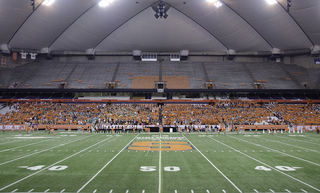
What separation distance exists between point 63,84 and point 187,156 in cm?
4235

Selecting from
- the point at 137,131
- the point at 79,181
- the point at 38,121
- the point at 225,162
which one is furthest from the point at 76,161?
the point at 38,121

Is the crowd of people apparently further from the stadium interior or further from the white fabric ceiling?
the white fabric ceiling

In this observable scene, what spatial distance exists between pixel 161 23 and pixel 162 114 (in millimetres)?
20525

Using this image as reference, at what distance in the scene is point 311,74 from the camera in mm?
48969

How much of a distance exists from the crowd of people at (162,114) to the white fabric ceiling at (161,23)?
591 inches

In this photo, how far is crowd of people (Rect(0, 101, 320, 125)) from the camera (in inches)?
1357

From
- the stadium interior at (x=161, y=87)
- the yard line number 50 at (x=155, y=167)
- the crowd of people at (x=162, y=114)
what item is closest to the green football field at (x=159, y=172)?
the yard line number 50 at (x=155, y=167)

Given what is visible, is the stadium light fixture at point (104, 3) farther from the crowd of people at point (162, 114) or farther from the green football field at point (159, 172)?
the green football field at point (159, 172)

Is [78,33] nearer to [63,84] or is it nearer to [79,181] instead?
[63,84]

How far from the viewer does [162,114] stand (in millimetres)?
38125

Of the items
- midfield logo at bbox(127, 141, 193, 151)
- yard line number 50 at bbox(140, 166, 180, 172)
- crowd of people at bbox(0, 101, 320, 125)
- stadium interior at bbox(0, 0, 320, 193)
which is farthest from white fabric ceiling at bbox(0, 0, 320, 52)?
yard line number 50 at bbox(140, 166, 180, 172)

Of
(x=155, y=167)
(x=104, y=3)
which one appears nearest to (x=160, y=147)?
(x=155, y=167)

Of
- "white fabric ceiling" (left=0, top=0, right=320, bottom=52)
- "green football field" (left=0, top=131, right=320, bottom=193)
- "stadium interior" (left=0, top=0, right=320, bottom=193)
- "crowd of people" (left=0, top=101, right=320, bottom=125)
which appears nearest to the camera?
"green football field" (left=0, top=131, right=320, bottom=193)

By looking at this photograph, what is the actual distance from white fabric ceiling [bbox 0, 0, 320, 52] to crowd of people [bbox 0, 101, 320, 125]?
1502cm
